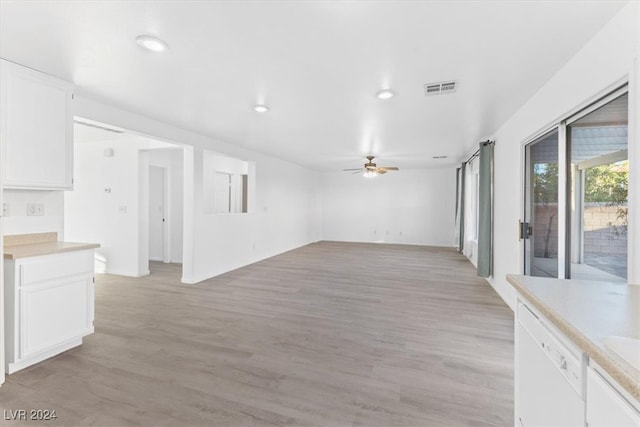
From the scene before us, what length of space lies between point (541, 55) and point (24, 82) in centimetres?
412

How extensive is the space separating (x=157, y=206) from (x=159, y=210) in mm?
102

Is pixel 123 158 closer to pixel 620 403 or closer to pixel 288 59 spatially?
pixel 288 59

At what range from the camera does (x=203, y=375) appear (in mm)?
2139

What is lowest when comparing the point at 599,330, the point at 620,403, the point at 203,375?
the point at 203,375

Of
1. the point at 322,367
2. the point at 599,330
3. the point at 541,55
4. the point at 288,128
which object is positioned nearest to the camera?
the point at 599,330

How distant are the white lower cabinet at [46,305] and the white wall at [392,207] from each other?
26.3ft

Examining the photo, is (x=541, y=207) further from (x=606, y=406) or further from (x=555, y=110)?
(x=606, y=406)

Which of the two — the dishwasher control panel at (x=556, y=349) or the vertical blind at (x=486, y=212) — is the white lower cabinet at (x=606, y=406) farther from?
the vertical blind at (x=486, y=212)

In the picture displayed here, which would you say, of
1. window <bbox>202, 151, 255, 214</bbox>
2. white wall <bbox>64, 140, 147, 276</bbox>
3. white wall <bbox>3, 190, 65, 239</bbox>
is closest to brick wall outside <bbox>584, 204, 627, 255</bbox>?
white wall <bbox>3, 190, 65, 239</bbox>

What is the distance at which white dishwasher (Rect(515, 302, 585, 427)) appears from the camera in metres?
A: 0.92

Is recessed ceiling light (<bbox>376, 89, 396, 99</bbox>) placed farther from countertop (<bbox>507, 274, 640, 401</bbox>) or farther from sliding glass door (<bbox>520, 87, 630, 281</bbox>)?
countertop (<bbox>507, 274, 640, 401</bbox>)

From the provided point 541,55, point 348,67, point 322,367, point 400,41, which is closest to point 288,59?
point 348,67

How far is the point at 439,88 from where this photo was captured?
8.87 ft

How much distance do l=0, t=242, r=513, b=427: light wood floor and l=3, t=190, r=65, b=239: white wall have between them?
1.16 meters
